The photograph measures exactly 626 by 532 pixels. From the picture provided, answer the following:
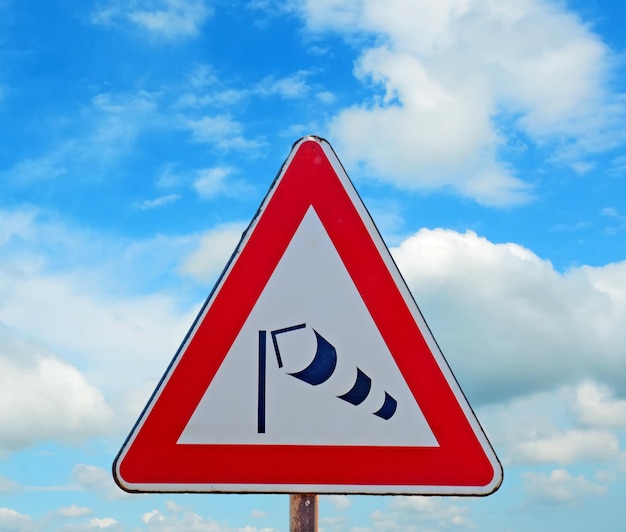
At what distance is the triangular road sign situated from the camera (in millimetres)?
1739

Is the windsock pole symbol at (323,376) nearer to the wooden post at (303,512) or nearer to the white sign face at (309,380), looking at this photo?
the white sign face at (309,380)

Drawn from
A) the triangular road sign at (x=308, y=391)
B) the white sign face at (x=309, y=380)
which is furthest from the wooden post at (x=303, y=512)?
the white sign face at (x=309, y=380)

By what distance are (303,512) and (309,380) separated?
33 cm

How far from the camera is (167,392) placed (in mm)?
1812

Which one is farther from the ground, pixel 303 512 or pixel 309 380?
pixel 309 380

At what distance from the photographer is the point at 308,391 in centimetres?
177

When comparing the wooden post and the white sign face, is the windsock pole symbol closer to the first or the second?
the white sign face

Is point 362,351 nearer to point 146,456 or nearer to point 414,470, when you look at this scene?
point 414,470

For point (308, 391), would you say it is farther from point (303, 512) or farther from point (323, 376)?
point (303, 512)

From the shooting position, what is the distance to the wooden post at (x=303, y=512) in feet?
5.61

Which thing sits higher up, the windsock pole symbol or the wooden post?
the windsock pole symbol

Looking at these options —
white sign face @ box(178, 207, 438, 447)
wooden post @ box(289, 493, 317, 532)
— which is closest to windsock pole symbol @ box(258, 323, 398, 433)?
white sign face @ box(178, 207, 438, 447)

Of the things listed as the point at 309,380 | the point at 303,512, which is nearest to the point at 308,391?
the point at 309,380

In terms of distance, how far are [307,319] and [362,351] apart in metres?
0.17
